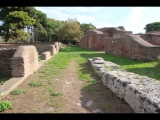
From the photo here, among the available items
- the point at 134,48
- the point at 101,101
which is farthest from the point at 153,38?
the point at 101,101

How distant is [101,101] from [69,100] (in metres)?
0.79

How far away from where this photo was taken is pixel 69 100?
507 centimetres

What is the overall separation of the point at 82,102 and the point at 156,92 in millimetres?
1766

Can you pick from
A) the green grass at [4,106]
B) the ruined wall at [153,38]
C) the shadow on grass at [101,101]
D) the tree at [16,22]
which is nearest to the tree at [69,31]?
the tree at [16,22]

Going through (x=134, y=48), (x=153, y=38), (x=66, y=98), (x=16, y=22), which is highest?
(x=16, y=22)

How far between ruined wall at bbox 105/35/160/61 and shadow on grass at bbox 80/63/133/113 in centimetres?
709

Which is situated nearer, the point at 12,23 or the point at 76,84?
the point at 76,84

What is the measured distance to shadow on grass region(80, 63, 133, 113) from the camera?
4.33 metres

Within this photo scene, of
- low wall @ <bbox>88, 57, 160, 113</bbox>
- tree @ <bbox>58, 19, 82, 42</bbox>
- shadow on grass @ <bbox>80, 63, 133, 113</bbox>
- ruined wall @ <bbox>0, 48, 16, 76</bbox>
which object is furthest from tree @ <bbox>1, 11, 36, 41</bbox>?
low wall @ <bbox>88, 57, 160, 113</bbox>

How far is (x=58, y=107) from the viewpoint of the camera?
451 cm

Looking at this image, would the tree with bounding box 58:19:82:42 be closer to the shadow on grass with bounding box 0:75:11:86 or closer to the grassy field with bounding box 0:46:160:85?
the grassy field with bounding box 0:46:160:85

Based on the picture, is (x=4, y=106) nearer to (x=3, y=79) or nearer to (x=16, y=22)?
(x=3, y=79)
